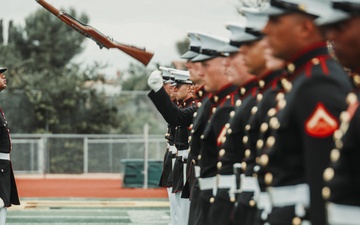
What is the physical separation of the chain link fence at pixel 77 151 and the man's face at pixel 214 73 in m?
23.3

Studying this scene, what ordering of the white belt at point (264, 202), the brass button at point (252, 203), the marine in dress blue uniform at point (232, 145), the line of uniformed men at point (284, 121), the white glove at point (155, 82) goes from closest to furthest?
1. the line of uniformed men at point (284, 121)
2. the white belt at point (264, 202)
3. the brass button at point (252, 203)
4. the marine in dress blue uniform at point (232, 145)
5. the white glove at point (155, 82)

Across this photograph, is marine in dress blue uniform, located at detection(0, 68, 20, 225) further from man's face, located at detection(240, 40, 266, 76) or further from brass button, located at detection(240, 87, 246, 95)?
man's face, located at detection(240, 40, 266, 76)

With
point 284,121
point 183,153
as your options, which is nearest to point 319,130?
point 284,121

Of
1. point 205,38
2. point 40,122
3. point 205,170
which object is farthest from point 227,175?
point 40,122

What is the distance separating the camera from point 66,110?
35.9 meters

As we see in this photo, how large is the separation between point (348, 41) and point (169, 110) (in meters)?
5.39

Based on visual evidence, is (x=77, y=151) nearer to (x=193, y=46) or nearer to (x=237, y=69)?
(x=193, y=46)

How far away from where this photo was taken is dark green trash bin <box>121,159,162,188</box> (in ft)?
86.8

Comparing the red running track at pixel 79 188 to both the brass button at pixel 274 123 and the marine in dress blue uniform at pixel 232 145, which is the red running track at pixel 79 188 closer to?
the marine in dress blue uniform at pixel 232 145

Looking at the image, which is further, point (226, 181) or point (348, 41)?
point (226, 181)

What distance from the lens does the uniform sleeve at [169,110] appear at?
9.07m

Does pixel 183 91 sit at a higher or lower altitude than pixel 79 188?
higher

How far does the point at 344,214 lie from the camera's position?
4004mm

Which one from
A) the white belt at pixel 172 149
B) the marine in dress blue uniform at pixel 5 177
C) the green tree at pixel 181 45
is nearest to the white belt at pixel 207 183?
the marine in dress blue uniform at pixel 5 177
